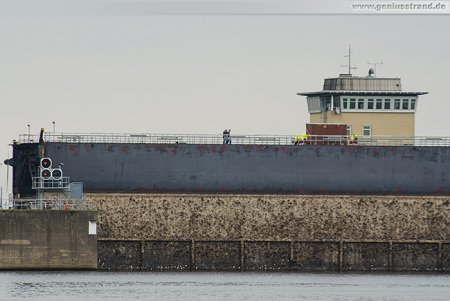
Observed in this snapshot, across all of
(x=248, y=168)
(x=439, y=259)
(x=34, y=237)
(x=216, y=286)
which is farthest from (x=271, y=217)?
(x=34, y=237)

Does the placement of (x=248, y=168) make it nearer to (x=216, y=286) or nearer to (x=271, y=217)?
(x=271, y=217)

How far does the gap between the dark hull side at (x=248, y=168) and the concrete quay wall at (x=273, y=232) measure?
987 mm

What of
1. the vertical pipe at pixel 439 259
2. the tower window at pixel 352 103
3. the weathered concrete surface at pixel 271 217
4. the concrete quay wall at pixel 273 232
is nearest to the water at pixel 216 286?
the vertical pipe at pixel 439 259

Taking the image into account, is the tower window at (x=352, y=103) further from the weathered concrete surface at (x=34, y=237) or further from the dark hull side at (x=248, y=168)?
the weathered concrete surface at (x=34, y=237)

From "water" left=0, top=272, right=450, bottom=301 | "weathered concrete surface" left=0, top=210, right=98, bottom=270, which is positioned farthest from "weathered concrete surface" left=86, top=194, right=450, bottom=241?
"weathered concrete surface" left=0, top=210, right=98, bottom=270

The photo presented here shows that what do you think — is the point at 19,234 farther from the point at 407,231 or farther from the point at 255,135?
the point at 407,231

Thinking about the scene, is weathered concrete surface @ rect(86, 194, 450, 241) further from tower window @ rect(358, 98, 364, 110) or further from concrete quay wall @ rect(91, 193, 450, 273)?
tower window @ rect(358, 98, 364, 110)

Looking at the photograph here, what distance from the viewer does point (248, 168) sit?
332 feet

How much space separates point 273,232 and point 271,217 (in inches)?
41.9

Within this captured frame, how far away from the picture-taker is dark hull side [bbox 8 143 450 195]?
100000mm

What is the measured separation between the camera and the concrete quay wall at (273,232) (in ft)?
320

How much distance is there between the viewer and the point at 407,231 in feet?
330

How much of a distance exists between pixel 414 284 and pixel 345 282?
429 centimetres

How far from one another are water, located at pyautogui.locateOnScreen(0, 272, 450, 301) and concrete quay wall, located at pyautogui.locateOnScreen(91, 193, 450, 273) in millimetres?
2380
